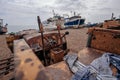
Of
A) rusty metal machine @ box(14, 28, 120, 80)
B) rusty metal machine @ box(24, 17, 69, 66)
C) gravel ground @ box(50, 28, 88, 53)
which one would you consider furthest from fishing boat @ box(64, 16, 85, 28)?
rusty metal machine @ box(14, 28, 120, 80)

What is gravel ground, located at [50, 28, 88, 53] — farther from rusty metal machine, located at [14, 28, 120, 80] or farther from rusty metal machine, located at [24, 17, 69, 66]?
rusty metal machine, located at [14, 28, 120, 80]

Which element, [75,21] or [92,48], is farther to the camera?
[75,21]

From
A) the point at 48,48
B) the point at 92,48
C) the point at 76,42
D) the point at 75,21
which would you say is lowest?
the point at 76,42

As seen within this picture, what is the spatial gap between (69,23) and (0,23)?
677 inches

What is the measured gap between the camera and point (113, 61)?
2.43 metres

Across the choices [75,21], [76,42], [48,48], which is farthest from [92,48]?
[75,21]

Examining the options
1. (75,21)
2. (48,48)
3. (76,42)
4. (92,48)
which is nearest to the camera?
(92,48)

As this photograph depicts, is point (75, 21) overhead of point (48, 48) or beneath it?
overhead

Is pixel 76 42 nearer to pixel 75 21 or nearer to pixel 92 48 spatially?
pixel 92 48

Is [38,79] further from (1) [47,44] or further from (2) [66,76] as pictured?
(1) [47,44]

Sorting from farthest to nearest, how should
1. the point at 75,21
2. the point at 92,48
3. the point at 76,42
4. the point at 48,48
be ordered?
1. the point at 75,21
2. the point at 76,42
3. the point at 48,48
4. the point at 92,48

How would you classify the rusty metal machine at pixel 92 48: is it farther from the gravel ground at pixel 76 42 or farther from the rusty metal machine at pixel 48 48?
the gravel ground at pixel 76 42

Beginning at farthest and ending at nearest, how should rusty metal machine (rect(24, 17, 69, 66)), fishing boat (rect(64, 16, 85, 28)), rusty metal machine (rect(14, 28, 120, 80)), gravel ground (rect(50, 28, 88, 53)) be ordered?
fishing boat (rect(64, 16, 85, 28)) → gravel ground (rect(50, 28, 88, 53)) → rusty metal machine (rect(24, 17, 69, 66)) → rusty metal machine (rect(14, 28, 120, 80))

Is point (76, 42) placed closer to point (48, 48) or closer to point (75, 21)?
point (48, 48)
